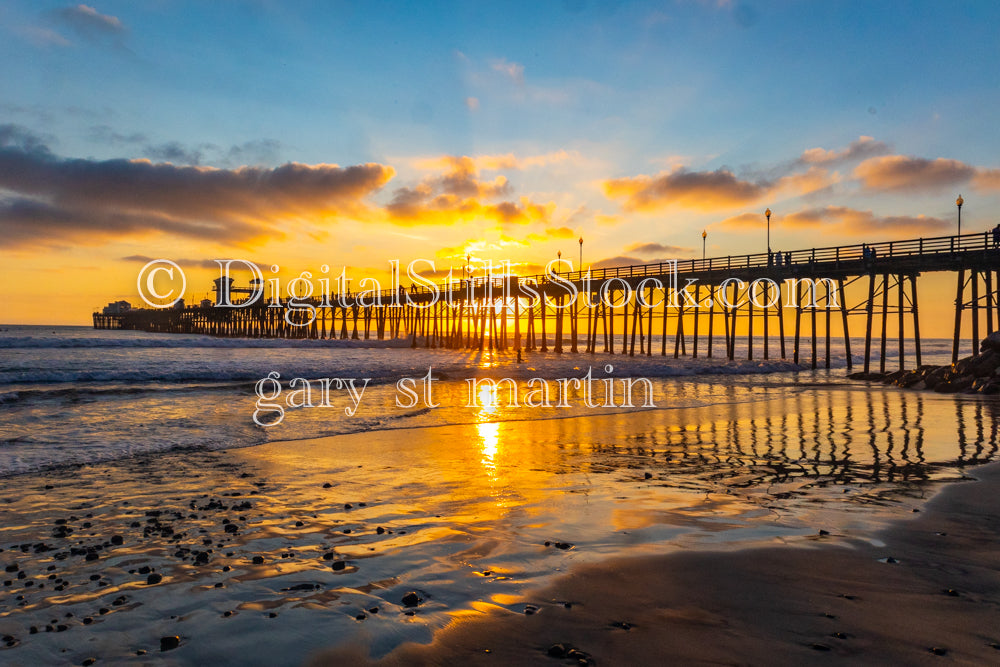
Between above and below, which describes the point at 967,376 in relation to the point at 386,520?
above

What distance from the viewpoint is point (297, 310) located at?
274ft

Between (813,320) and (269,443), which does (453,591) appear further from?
(813,320)

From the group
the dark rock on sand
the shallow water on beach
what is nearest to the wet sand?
the shallow water on beach

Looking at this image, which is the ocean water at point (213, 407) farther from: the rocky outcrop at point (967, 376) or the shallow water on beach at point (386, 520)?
the rocky outcrop at point (967, 376)

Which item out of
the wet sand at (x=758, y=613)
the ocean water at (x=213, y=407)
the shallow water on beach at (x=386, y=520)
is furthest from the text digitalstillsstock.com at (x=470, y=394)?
the wet sand at (x=758, y=613)

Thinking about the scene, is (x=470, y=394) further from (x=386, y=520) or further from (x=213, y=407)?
(x=386, y=520)

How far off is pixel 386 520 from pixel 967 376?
72.6 feet

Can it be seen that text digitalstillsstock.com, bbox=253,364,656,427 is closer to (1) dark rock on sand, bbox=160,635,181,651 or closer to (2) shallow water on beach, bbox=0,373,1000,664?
(2) shallow water on beach, bbox=0,373,1000,664

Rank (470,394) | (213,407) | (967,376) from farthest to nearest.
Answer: (967,376)
(470,394)
(213,407)

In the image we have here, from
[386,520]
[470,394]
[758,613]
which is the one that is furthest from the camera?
[470,394]

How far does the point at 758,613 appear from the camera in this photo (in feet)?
10.9

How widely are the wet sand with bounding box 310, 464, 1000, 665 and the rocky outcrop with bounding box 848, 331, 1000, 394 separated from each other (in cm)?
1760

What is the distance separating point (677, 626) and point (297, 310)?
8632cm

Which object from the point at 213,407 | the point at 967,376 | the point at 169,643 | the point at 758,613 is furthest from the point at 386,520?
the point at 967,376
